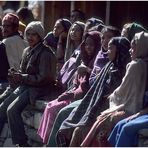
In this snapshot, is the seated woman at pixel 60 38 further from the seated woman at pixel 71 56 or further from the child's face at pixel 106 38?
the child's face at pixel 106 38

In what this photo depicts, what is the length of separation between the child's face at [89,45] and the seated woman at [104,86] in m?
0.67

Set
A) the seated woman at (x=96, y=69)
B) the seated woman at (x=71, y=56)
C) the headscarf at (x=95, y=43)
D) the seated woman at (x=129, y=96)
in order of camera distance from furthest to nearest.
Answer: the seated woman at (x=71, y=56) → the headscarf at (x=95, y=43) → the seated woman at (x=96, y=69) → the seated woman at (x=129, y=96)

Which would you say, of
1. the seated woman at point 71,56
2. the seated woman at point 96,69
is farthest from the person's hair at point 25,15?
the seated woman at point 96,69

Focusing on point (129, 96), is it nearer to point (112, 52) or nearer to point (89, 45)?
point (112, 52)

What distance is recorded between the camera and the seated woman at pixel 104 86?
8.20 metres

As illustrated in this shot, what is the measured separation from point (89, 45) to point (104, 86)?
89cm

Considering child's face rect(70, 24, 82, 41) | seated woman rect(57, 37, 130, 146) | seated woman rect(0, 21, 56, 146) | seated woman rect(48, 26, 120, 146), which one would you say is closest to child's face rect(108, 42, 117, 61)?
seated woman rect(57, 37, 130, 146)

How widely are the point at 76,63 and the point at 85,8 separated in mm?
6491

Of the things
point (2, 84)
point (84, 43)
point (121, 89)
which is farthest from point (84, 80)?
point (2, 84)

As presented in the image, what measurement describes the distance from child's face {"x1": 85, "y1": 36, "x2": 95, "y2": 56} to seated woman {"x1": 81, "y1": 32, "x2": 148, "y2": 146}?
116cm

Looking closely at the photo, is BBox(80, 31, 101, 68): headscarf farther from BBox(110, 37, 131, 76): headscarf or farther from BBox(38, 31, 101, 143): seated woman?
BBox(110, 37, 131, 76): headscarf

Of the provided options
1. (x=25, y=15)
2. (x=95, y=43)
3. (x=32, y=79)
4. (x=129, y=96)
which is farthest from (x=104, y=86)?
(x=25, y=15)

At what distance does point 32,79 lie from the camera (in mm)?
9484

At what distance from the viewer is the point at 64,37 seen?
36.0 ft
